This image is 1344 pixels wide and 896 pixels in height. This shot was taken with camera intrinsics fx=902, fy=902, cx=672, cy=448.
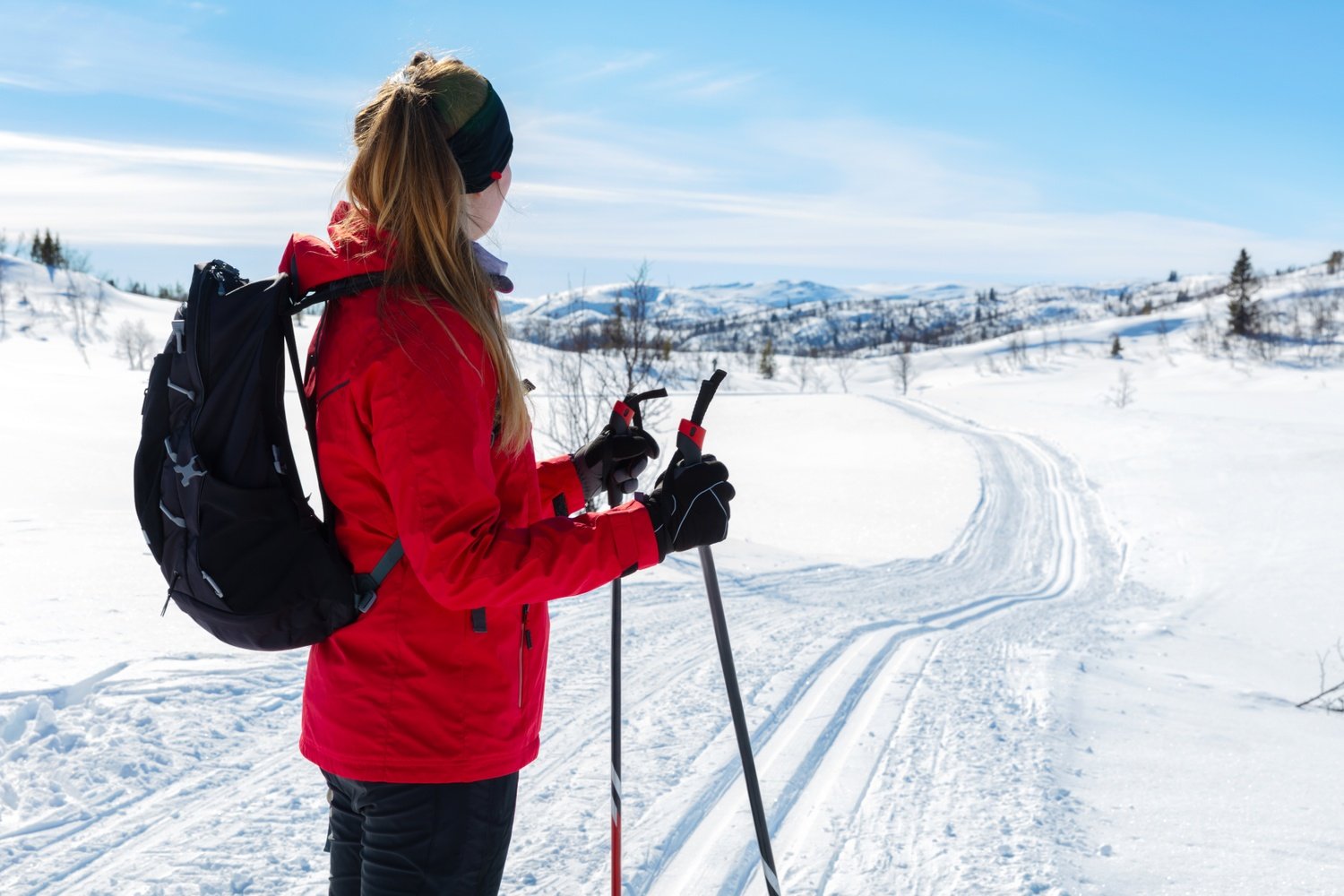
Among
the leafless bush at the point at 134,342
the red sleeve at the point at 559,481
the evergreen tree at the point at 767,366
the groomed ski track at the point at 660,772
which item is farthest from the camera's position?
the evergreen tree at the point at 767,366

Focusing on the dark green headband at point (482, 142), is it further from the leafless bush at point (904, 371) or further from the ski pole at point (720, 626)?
the leafless bush at point (904, 371)

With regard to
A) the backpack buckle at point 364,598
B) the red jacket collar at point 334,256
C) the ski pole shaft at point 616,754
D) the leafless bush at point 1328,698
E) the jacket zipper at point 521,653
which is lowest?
the leafless bush at point 1328,698

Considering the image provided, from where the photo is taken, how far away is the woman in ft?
4.65

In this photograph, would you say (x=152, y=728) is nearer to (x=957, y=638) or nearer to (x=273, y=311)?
(x=273, y=311)

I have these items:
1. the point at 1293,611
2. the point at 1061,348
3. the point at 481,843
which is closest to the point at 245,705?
the point at 481,843

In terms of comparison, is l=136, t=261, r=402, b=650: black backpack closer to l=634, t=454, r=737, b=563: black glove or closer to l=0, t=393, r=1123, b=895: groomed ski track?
l=634, t=454, r=737, b=563: black glove

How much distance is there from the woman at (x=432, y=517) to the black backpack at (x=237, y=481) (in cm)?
6

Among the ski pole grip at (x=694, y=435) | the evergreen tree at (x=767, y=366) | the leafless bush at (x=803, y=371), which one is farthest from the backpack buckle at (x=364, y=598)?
the evergreen tree at (x=767, y=366)

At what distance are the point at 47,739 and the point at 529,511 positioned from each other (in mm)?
3205

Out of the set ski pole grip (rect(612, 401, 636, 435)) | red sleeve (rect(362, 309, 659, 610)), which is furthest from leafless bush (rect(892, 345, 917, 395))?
red sleeve (rect(362, 309, 659, 610))

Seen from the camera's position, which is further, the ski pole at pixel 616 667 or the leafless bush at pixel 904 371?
the leafless bush at pixel 904 371

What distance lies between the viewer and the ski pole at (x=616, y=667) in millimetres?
2307

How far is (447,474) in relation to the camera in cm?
140

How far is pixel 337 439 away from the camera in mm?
1492
